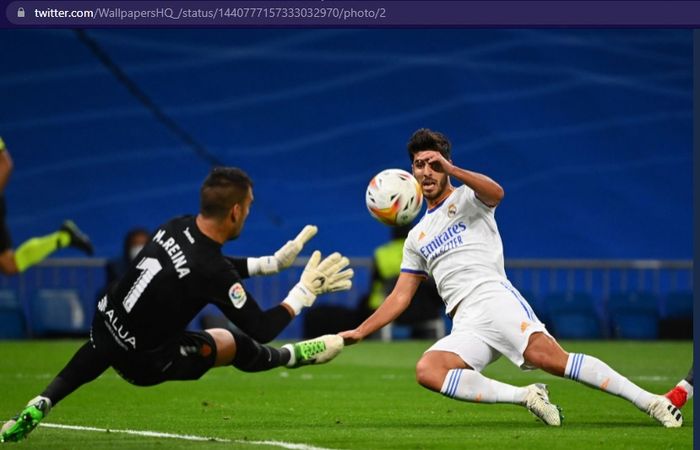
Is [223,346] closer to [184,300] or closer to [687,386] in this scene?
[184,300]

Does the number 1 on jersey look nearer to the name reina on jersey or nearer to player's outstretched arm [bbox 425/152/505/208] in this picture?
the name reina on jersey

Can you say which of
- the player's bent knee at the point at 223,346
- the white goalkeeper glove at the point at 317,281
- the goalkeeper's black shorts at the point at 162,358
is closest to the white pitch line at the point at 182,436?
the goalkeeper's black shorts at the point at 162,358

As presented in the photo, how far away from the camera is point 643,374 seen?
15219mm

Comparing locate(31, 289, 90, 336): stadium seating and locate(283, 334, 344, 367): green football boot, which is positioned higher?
locate(283, 334, 344, 367): green football boot

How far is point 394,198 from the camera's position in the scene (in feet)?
32.1

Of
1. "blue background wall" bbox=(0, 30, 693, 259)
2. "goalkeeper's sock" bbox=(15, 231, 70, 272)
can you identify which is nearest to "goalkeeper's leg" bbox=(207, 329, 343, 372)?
"goalkeeper's sock" bbox=(15, 231, 70, 272)

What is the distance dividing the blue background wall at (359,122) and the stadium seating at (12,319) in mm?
1913

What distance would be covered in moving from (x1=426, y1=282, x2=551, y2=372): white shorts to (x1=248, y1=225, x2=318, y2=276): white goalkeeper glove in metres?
1.30

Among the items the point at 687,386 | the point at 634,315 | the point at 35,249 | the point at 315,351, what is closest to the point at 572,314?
the point at 634,315

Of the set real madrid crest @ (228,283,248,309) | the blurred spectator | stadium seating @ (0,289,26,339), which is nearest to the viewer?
real madrid crest @ (228,283,248,309)

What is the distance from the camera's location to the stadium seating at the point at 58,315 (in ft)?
72.3

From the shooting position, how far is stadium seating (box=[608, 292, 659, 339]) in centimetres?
2272

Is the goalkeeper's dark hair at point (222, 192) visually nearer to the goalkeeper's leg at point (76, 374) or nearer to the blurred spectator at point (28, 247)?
the goalkeeper's leg at point (76, 374)

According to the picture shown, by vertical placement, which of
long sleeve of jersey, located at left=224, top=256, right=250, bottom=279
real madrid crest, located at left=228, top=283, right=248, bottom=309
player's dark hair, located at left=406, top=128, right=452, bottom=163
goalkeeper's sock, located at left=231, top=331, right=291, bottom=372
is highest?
player's dark hair, located at left=406, top=128, right=452, bottom=163
